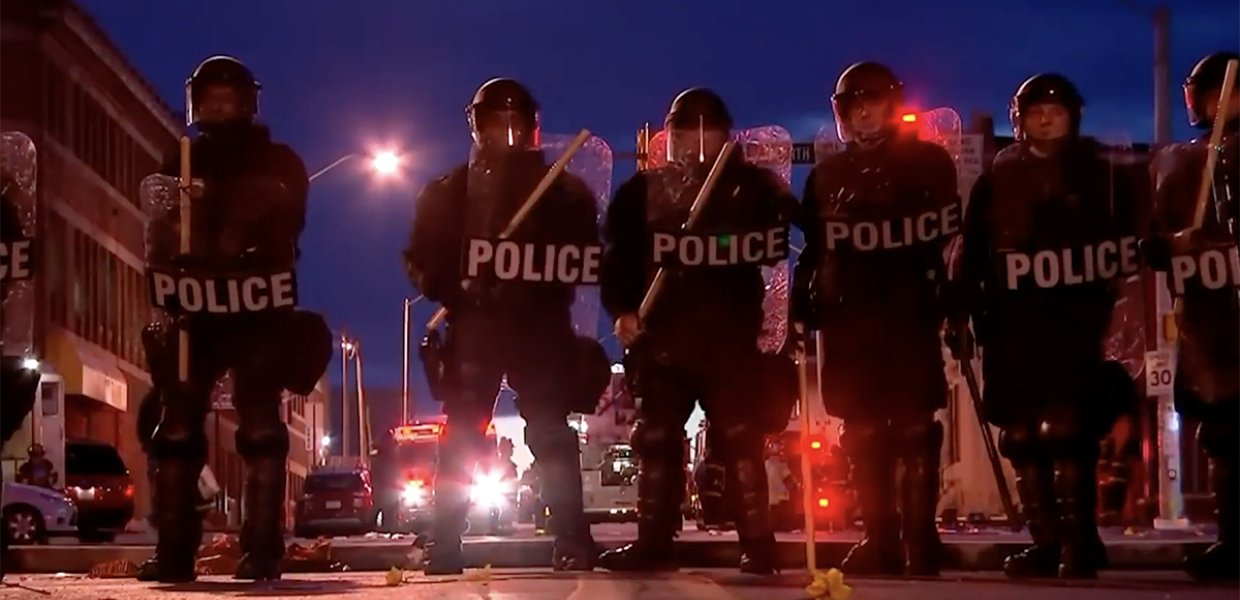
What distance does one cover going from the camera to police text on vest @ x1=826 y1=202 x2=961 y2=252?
9805mm

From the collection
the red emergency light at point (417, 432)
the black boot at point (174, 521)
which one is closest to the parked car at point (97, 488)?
the red emergency light at point (417, 432)

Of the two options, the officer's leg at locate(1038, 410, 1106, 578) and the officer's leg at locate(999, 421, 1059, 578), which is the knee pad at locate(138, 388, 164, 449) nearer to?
the officer's leg at locate(999, 421, 1059, 578)

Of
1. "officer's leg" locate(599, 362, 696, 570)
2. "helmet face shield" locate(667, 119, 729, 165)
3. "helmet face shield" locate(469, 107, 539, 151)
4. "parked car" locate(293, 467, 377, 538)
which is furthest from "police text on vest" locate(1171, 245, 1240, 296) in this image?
"parked car" locate(293, 467, 377, 538)

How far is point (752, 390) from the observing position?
9984mm

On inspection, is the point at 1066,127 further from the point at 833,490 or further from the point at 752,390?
the point at 833,490

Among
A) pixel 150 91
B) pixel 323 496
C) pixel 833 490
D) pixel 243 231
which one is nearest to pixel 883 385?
pixel 243 231

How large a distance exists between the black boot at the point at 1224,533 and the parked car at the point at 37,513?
2110cm

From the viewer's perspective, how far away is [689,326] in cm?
1002

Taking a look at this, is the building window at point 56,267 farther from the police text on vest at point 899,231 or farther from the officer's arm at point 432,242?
the police text on vest at point 899,231

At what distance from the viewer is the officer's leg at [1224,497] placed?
941 centimetres

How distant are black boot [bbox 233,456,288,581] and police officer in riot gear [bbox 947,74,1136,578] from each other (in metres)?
3.41

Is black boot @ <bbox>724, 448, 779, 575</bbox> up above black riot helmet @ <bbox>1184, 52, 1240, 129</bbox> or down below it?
below

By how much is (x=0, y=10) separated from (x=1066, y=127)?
1457 inches

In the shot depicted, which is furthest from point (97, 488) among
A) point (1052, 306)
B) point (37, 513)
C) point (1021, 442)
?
point (1052, 306)
